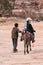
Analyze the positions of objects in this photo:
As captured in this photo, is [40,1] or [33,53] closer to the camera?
[33,53]

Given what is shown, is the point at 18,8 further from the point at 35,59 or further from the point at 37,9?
the point at 35,59

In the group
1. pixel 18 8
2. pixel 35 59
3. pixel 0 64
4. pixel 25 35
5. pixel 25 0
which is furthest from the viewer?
pixel 25 0

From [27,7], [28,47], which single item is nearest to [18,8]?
[27,7]

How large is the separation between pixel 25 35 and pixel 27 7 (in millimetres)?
46361

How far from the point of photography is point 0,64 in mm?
12477

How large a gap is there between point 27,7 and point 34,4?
262 centimetres

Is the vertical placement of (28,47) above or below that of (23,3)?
above

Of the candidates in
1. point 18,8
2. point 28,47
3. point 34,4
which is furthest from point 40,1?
point 28,47

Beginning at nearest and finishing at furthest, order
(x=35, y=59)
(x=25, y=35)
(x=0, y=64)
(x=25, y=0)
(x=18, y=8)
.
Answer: (x=0, y=64), (x=35, y=59), (x=25, y=35), (x=18, y=8), (x=25, y=0)

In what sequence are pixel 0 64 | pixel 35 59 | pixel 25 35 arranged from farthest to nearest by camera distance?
pixel 25 35
pixel 35 59
pixel 0 64

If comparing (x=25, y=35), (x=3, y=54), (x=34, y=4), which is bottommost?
(x=34, y=4)

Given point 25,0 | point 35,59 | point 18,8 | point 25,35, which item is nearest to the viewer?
point 35,59

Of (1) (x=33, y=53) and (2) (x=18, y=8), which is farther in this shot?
(2) (x=18, y=8)

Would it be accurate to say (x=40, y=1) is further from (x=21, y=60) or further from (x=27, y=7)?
(x=21, y=60)
